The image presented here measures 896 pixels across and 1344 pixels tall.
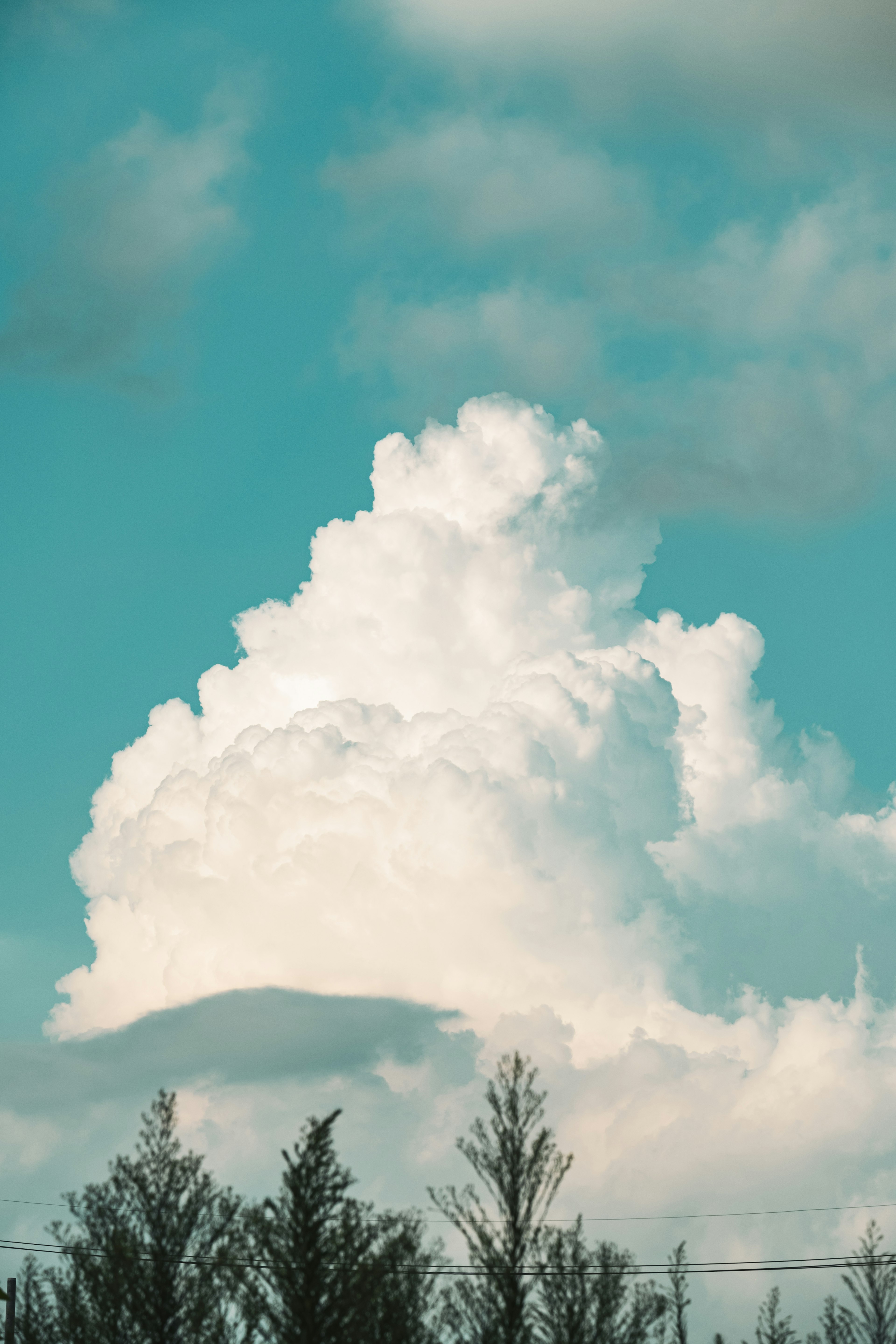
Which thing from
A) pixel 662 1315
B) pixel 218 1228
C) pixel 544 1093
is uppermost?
pixel 544 1093

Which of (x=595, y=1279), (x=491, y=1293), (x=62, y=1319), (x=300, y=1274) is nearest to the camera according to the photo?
(x=300, y=1274)

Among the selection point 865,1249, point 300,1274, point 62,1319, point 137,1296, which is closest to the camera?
point 300,1274

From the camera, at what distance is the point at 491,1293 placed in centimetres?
3547

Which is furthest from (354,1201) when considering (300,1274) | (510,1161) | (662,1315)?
(662,1315)

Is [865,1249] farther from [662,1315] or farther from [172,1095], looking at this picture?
[172,1095]

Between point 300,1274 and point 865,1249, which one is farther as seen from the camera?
point 865,1249

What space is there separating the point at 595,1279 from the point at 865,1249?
12468 millimetres

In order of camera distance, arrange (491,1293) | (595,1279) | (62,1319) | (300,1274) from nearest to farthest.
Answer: (300,1274), (491,1293), (62,1319), (595,1279)

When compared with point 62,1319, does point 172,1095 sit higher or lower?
higher

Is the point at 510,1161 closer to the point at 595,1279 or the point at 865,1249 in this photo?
the point at 595,1279

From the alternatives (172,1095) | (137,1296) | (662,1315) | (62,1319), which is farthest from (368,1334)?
(662,1315)

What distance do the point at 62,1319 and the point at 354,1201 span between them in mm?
14722

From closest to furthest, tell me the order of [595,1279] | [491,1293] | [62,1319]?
[491,1293], [62,1319], [595,1279]

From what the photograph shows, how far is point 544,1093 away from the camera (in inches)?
1403
